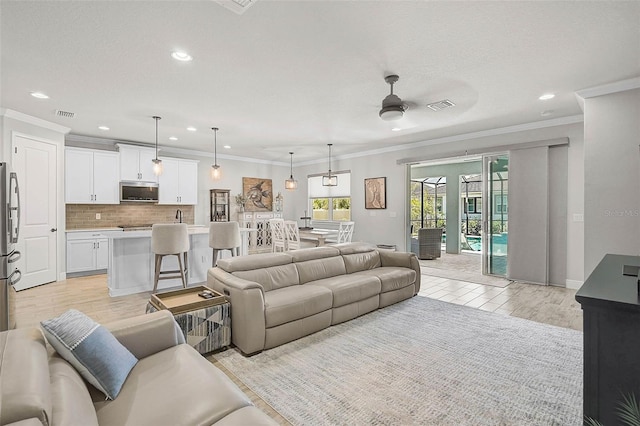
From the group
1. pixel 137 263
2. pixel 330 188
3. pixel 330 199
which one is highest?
pixel 330 188

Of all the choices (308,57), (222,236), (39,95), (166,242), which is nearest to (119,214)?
(166,242)

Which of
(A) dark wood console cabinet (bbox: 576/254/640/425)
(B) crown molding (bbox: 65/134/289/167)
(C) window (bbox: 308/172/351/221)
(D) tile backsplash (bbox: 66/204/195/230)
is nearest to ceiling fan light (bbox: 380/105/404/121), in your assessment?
(A) dark wood console cabinet (bbox: 576/254/640/425)

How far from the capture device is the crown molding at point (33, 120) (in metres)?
4.50

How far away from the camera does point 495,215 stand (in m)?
5.73

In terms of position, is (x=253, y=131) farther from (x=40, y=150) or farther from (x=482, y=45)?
(x=482, y=45)

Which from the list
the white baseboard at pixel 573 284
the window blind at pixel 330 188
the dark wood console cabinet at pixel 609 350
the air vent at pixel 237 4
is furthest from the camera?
the window blind at pixel 330 188

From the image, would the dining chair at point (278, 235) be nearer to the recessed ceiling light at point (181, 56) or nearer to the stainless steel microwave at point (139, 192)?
the stainless steel microwave at point (139, 192)

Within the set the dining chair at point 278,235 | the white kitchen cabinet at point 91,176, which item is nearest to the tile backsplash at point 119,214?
the white kitchen cabinet at point 91,176

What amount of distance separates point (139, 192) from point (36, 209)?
1.75 meters

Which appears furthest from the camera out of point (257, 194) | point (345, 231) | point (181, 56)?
point (257, 194)

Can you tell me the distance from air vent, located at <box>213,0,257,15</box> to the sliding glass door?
513 centimetres

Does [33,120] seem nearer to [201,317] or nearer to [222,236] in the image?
[222,236]

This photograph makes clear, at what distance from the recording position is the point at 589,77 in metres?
3.34

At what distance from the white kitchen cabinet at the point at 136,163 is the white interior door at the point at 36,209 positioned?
1132mm
